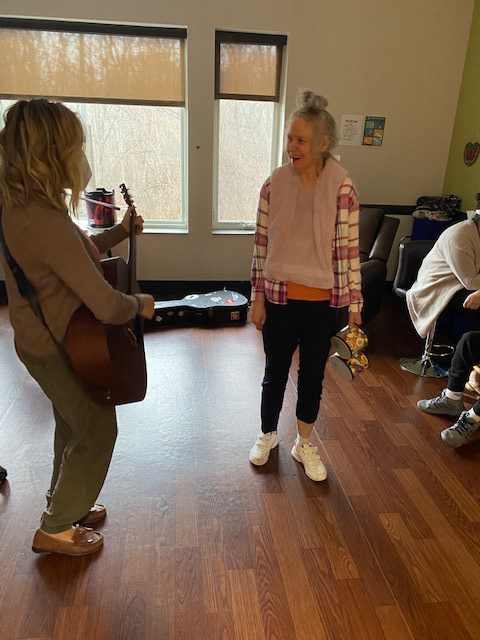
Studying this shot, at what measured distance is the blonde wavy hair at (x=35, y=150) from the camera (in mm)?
1137

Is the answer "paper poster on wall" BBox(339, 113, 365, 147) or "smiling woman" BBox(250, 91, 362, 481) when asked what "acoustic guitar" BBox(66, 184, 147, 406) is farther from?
"paper poster on wall" BBox(339, 113, 365, 147)

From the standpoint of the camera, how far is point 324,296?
1.76m

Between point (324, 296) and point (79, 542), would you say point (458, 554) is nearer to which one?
point (324, 296)

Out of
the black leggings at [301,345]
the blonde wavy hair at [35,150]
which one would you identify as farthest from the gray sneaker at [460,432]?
the blonde wavy hair at [35,150]

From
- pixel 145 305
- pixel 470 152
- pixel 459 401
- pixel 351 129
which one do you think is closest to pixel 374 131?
pixel 351 129

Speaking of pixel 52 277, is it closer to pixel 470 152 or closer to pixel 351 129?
pixel 351 129

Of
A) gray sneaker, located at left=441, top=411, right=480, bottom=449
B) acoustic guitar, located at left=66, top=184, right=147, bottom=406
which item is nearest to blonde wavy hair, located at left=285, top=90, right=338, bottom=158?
acoustic guitar, located at left=66, top=184, right=147, bottom=406

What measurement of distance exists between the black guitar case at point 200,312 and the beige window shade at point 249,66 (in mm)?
1789

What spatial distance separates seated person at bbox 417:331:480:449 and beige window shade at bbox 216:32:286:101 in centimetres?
277

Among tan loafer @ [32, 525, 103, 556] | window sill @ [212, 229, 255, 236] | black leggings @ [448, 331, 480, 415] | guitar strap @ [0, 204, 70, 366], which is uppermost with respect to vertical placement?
guitar strap @ [0, 204, 70, 366]

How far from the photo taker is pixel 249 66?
3977 mm

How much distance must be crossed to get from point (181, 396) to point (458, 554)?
1540 mm

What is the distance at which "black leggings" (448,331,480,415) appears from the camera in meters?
2.46

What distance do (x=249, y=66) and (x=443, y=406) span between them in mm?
3144
